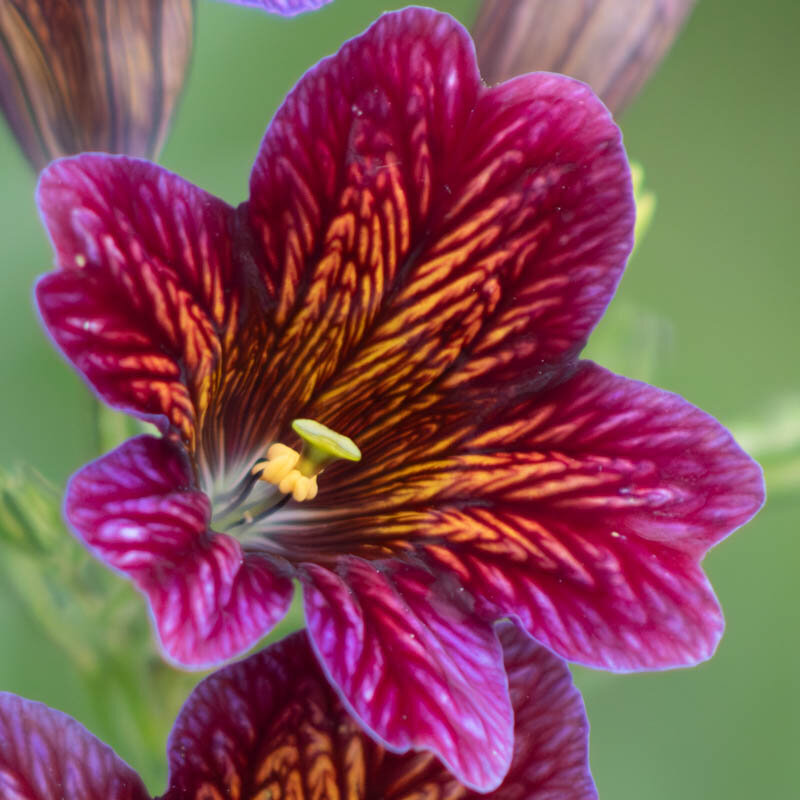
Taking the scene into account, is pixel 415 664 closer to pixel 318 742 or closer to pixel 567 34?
pixel 318 742

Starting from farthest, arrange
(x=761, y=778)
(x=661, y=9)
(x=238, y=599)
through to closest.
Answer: (x=761, y=778) → (x=661, y=9) → (x=238, y=599)

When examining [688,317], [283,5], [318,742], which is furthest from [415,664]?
[688,317]

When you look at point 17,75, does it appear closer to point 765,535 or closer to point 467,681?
point 467,681

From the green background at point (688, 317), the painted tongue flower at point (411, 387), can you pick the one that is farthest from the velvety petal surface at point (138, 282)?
the green background at point (688, 317)

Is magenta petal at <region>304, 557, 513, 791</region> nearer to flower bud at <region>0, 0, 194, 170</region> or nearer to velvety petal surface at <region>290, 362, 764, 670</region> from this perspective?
velvety petal surface at <region>290, 362, 764, 670</region>

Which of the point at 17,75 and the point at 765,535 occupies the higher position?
the point at 17,75

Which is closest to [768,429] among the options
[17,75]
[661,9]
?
[661,9]

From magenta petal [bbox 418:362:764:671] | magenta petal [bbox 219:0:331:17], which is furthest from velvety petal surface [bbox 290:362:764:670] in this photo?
magenta petal [bbox 219:0:331:17]
